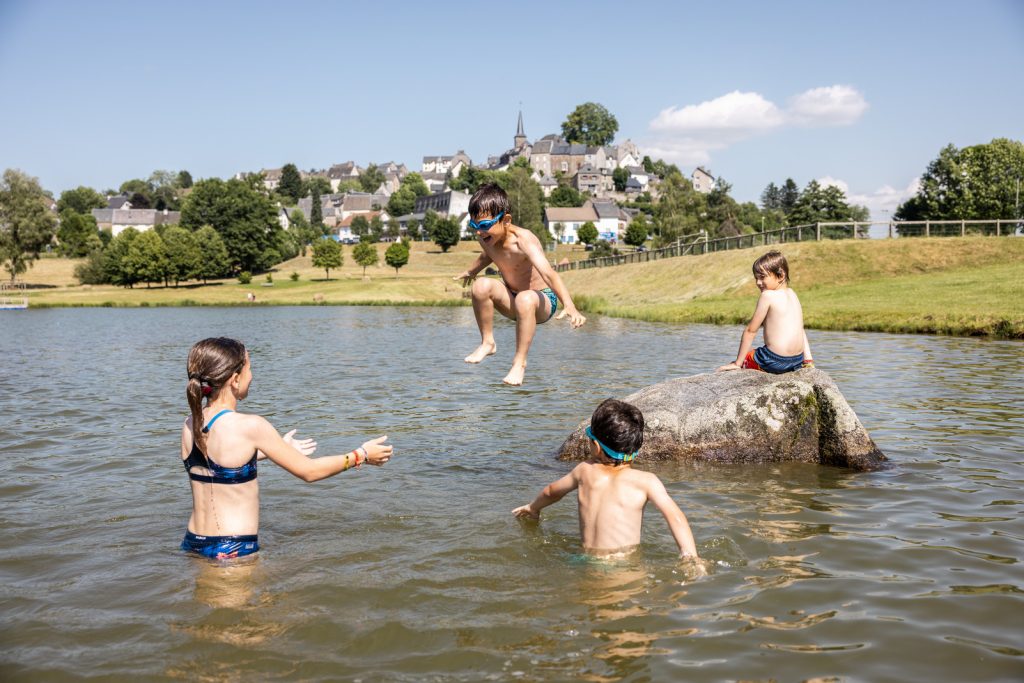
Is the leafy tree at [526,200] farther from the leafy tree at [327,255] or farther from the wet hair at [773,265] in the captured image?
the wet hair at [773,265]

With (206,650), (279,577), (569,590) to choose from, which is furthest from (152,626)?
(569,590)

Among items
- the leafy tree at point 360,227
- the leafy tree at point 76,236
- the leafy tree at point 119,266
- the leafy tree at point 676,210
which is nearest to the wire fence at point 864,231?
the leafy tree at point 676,210

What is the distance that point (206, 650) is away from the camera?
5316 mm

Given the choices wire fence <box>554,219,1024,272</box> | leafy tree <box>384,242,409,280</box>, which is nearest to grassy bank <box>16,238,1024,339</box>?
wire fence <box>554,219,1024,272</box>

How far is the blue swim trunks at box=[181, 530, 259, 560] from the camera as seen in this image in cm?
673

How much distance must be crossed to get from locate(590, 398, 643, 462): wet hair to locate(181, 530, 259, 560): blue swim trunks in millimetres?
3106

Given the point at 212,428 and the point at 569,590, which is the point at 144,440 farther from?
the point at 569,590

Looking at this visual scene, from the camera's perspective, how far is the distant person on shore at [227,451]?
6254 mm

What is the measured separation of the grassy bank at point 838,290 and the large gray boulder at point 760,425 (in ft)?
33.3

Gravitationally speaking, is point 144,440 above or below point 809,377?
below

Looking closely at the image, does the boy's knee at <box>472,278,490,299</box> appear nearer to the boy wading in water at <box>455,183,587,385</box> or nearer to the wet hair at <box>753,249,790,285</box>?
the boy wading in water at <box>455,183,587,385</box>

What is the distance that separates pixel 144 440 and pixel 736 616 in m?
10.5

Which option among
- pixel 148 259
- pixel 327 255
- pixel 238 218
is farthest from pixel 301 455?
pixel 238 218

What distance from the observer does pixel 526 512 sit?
7777mm
